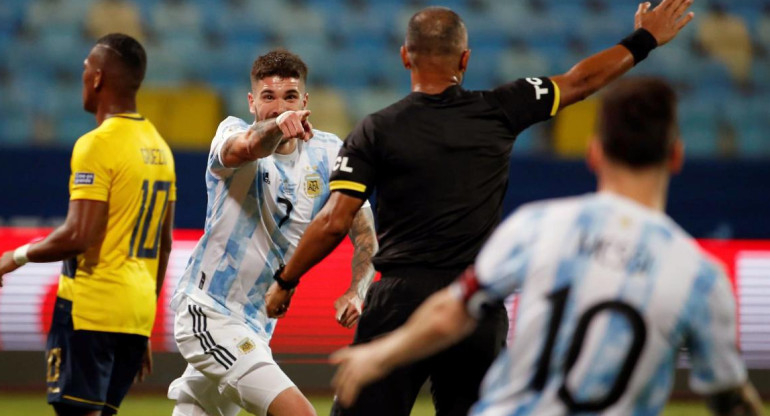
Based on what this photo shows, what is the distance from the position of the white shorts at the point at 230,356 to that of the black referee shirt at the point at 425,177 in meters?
0.91

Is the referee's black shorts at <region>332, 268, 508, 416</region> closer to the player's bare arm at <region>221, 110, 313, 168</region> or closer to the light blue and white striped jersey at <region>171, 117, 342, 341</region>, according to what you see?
the player's bare arm at <region>221, 110, 313, 168</region>

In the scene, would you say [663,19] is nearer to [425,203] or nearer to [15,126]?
[425,203]

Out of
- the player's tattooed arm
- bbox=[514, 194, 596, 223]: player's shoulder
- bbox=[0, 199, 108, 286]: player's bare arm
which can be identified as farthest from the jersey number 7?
the player's tattooed arm

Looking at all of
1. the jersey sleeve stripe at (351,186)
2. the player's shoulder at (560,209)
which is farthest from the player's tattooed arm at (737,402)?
the jersey sleeve stripe at (351,186)

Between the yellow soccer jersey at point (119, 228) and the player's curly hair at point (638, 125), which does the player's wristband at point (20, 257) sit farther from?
the player's curly hair at point (638, 125)

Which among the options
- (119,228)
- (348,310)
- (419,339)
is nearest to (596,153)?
(419,339)

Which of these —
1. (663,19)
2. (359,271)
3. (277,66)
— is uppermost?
(663,19)

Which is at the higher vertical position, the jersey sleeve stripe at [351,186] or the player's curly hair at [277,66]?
the player's curly hair at [277,66]

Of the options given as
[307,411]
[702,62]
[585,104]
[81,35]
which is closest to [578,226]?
[307,411]

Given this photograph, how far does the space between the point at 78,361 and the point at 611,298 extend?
3191mm

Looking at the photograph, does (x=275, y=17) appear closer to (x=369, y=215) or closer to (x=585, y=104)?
(x=585, y=104)

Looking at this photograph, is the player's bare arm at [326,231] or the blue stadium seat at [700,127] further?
the blue stadium seat at [700,127]

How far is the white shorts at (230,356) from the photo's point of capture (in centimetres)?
488

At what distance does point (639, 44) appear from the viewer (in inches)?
190
